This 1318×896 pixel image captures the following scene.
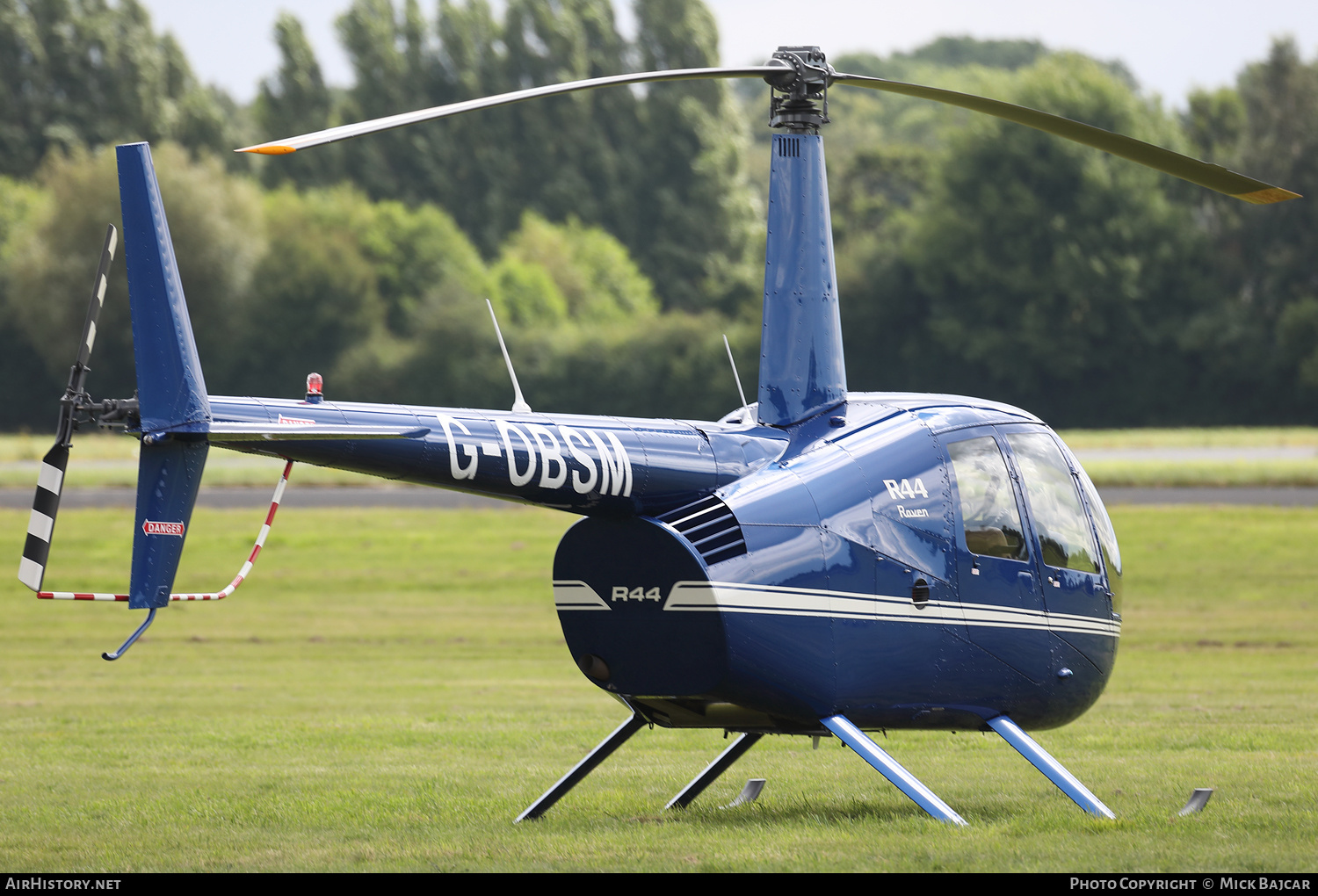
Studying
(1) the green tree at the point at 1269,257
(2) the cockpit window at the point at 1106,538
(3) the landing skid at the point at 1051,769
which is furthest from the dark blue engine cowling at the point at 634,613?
(1) the green tree at the point at 1269,257

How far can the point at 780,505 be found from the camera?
26.9 ft

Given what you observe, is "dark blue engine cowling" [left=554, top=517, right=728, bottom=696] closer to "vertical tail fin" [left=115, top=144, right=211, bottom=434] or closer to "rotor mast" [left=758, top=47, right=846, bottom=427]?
"rotor mast" [left=758, top=47, right=846, bottom=427]

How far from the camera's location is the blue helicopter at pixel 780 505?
6.91 meters

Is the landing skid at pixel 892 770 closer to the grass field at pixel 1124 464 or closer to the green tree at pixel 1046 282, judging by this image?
the grass field at pixel 1124 464

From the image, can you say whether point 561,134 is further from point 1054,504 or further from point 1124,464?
point 1054,504

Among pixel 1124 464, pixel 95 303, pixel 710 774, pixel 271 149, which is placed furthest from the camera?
pixel 1124 464

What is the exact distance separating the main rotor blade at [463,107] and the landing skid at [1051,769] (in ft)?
13.1

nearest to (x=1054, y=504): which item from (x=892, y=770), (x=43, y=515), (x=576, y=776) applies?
(x=892, y=770)

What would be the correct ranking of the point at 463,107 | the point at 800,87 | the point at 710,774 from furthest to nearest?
the point at 710,774 → the point at 800,87 → the point at 463,107

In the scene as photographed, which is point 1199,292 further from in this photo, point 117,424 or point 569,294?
point 117,424

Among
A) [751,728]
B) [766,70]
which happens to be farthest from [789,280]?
[751,728]

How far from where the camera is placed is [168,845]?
8172 millimetres

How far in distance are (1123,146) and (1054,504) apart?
2210 mm

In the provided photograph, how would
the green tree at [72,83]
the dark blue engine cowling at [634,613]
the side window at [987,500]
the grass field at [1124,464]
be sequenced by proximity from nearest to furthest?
the dark blue engine cowling at [634,613]
the side window at [987,500]
the grass field at [1124,464]
the green tree at [72,83]
